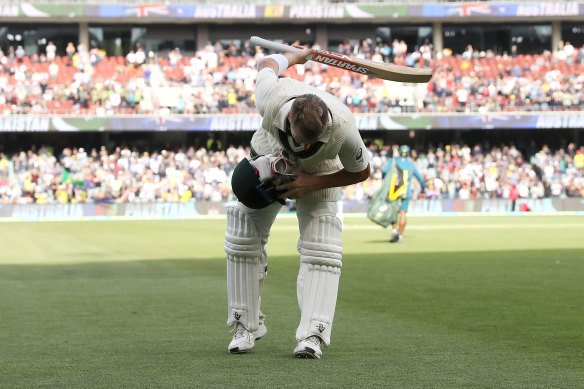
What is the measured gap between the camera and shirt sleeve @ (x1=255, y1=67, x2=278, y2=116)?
19.3ft

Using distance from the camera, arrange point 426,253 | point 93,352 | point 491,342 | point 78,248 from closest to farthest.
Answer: point 93,352 → point 491,342 → point 426,253 → point 78,248

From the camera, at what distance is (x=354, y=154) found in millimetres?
5805

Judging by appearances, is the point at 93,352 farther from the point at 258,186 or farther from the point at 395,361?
the point at 395,361

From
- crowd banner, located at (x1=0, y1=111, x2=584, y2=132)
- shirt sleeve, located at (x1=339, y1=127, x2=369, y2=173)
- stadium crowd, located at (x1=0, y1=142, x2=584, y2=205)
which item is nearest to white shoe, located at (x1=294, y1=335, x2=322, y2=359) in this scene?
shirt sleeve, located at (x1=339, y1=127, x2=369, y2=173)

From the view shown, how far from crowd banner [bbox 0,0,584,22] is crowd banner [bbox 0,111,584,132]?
242 inches

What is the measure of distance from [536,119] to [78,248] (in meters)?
27.8

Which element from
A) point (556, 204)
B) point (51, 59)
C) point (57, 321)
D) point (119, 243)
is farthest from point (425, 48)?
point (57, 321)

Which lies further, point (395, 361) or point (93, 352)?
point (93, 352)

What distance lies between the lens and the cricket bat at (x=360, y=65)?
22.0ft

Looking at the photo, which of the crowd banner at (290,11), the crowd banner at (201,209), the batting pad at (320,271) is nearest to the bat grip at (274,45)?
the batting pad at (320,271)

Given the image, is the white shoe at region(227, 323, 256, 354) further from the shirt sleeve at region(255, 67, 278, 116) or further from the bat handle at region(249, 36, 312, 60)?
the bat handle at region(249, 36, 312, 60)

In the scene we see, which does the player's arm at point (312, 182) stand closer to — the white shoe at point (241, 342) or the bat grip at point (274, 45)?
the white shoe at point (241, 342)

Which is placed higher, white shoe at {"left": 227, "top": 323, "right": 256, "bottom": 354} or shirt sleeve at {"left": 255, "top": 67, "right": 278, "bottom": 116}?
shirt sleeve at {"left": 255, "top": 67, "right": 278, "bottom": 116}

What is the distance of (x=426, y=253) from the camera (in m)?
17.4
